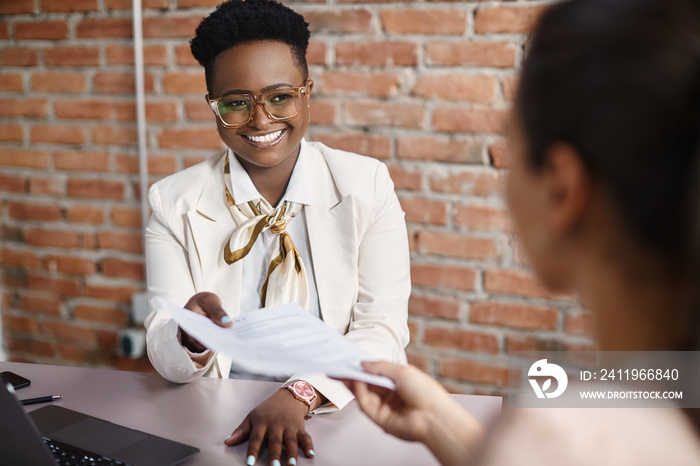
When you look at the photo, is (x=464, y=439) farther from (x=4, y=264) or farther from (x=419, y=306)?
(x=4, y=264)

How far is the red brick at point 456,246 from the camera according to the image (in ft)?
5.51

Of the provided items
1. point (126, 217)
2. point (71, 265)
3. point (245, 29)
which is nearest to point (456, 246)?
point (245, 29)

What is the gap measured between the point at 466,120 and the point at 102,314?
1.40 meters

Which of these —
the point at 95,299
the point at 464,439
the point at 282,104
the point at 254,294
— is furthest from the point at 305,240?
the point at 95,299

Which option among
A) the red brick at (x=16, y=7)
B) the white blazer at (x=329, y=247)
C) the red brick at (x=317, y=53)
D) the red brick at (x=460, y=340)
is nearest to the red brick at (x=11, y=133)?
the red brick at (x=16, y=7)

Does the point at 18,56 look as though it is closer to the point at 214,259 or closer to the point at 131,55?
the point at 131,55

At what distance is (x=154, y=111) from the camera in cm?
187

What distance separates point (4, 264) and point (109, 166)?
596 millimetres

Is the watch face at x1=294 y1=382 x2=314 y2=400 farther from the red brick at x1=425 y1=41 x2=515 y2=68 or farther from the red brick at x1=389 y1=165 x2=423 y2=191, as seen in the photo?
the red brick at x1=425 y1=41 x2=515 y2=68

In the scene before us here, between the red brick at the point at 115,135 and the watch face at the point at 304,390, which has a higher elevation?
the red brick at the point at 115,135

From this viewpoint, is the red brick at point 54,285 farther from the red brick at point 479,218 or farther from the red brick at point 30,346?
the red brick at point 479,218

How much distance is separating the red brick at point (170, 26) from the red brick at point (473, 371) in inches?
50.7

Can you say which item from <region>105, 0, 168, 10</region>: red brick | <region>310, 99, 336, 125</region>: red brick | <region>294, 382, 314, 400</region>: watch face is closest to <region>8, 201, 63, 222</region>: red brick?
<region>105, 0, 168, 10</region>: red brick

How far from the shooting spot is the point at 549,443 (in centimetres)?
45
